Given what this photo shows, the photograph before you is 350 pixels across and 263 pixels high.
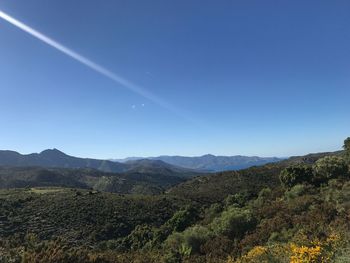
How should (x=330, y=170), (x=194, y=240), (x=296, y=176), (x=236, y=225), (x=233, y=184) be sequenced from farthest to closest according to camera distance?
(x=233, y=184)
(x=296, y=176)
(x=330, y=170)
(x=236, y=225)
(x=194, y=240)

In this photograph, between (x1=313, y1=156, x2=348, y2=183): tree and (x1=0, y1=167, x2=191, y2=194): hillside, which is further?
(x1=0, y1=167, x2=191, y2=194): hillside

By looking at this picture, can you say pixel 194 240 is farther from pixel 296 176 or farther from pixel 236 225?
pixel 296 176

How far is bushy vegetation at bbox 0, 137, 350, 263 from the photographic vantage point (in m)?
9.81

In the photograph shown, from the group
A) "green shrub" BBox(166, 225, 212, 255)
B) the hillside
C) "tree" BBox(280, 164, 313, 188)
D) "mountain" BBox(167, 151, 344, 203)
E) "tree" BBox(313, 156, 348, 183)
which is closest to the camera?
"green shrub" BBox(166, 225, 212, 255)

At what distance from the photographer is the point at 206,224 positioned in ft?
91.7

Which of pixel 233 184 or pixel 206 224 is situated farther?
pixel 233 184

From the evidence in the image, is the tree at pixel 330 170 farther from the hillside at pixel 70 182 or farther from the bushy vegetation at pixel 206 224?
the hillside at pixel 70 182

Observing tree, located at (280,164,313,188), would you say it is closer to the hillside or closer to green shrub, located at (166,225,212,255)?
green shrub, located at (166,225,212,255)

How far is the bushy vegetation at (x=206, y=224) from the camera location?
9.81m

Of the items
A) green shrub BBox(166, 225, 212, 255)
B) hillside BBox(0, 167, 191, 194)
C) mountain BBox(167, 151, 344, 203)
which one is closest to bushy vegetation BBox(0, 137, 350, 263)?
green shrub BBox(166, 225, 212, 255)

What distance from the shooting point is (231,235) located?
727 inches

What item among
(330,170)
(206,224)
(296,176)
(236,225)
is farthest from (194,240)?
(330,170)

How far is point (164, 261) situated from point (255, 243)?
12.9ft

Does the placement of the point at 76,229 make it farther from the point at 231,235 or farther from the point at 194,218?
the point at 231,235
